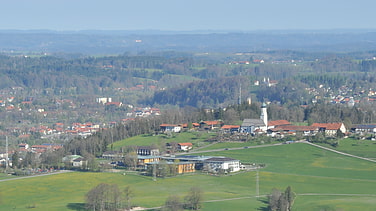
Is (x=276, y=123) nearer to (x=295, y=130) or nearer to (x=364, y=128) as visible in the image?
(x=295, y=130)

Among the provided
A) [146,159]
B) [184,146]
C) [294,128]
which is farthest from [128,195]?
[294,128]

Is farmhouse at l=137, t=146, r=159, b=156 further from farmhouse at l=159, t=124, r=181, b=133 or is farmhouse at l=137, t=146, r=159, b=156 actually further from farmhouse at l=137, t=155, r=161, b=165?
farmhouse at l=159, t=124, r=181, b=133

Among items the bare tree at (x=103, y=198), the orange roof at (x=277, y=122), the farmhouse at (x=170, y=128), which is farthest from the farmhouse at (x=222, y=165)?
the orange roof at (x=277, y=122)

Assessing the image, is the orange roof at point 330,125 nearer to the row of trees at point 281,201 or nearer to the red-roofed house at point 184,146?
the red-roofed house at point 184,146

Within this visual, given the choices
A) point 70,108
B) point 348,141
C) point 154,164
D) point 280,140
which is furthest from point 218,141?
point 70,108

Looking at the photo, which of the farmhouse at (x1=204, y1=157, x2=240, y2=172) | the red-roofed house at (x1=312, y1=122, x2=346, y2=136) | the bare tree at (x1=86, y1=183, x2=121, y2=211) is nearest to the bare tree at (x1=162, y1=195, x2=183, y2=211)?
the bare tree at (x1=86, y1=183, x2=121, y2=211)

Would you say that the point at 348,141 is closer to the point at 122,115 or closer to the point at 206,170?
the point at 206,170
